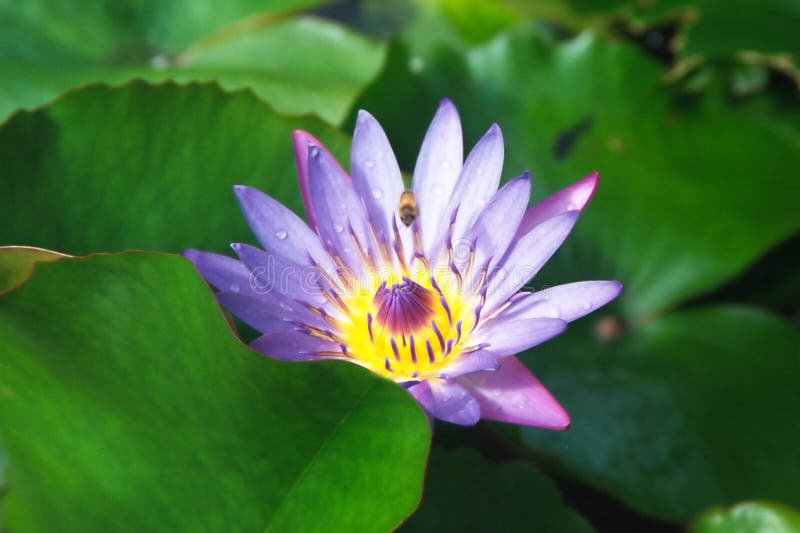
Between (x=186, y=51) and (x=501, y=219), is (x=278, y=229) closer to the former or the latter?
(x=501, y=219)

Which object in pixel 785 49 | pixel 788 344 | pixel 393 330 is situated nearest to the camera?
pixel 393 330

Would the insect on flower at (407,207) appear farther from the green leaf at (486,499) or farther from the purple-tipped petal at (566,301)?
the green leaf at (486,499)

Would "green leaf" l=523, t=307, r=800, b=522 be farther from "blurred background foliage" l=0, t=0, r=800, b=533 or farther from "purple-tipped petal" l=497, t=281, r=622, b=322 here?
"purple-tipped petal" l=497, t=281, r=622, b=322

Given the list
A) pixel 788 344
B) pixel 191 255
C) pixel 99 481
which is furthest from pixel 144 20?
pixel 788 344

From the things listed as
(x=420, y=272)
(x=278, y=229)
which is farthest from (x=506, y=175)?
(x=278, y=229)

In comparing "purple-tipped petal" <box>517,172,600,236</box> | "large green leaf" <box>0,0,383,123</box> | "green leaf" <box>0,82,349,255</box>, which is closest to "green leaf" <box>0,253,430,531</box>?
"green leaf" <box>0,82,349,255</box>

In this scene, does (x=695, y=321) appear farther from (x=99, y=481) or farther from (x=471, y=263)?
(x=99, y=481)

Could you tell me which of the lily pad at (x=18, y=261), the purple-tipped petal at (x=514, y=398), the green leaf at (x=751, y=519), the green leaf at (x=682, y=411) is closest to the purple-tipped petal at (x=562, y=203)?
the purple-tipped petal at (x=514, y=398)
